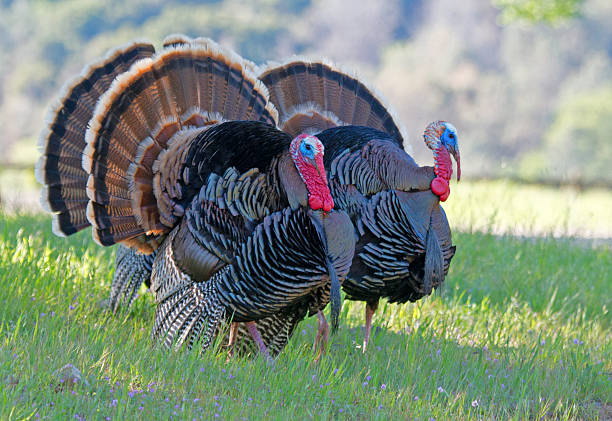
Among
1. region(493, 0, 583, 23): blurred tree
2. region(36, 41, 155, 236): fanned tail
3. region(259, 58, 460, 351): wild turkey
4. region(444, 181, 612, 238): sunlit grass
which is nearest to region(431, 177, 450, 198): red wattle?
region(259, 58, 460, 351): wild turkey

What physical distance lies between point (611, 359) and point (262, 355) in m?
2.19

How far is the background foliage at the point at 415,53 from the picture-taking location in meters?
46.2

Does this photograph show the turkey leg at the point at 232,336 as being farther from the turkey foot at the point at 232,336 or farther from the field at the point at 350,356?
the field at the point at 350,356

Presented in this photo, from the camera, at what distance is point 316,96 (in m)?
5.40

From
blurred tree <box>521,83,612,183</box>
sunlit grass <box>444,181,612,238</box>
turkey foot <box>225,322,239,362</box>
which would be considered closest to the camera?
turkey foot <box>225,322,239,362</box>

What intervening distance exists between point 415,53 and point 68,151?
46.8m

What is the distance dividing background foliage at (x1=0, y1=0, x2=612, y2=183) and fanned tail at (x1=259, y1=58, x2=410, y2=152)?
Result: 35.8 m

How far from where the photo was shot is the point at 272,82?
5.38 meters

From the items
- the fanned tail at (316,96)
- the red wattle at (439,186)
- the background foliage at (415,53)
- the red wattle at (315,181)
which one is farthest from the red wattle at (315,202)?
the background foliage at (415,53)

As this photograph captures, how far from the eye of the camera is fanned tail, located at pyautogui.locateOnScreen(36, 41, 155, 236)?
4551 millimetres

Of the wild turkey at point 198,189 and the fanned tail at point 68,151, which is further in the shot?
the fanned tail at point 68,151

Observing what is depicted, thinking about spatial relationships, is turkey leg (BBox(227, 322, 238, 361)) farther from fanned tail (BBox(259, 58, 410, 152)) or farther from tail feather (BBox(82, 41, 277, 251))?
fanned tail (BBox(259, 58, 410, 152))

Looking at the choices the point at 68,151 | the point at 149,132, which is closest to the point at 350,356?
the point at 149,132

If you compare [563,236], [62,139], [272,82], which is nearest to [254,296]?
[62,139]
